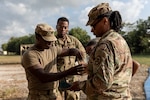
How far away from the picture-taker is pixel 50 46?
312cm

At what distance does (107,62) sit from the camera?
208 cm

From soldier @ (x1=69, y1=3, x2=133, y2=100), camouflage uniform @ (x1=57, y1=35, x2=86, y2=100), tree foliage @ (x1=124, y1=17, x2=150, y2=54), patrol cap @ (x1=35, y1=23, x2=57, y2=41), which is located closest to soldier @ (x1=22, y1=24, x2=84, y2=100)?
patrol cap @ (x1=35, y1=23, x2=57, y2=41)

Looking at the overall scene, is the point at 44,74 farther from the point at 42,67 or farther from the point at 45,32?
the point at 45,32

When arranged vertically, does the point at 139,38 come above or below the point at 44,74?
above

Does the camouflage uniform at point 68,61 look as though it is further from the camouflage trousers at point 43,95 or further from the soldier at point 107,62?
the soldier at point 107,62

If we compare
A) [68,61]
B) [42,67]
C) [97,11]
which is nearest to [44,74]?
[42,67]

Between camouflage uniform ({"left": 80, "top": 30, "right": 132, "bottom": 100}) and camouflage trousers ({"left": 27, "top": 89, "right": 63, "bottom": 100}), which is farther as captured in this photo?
camouflage trousers ({"left": 27, "top": 89, "right": 63, "bottom": 100})

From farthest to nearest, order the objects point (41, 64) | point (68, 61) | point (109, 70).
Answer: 1. point (68, 61)
2. point (41, 64)
3. point (109, 70)

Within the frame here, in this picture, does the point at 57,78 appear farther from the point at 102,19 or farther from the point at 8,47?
the point at 8,47

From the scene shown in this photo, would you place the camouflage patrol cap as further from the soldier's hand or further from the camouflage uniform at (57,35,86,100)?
the camouflage uniform at (57,35,86,100)

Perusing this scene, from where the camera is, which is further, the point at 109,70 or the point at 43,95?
the point at 43,95

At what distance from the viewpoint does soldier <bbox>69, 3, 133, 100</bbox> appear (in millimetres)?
2082

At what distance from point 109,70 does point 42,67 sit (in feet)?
3.36

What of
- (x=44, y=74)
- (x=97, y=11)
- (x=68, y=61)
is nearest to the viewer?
(x=97, y=11)
